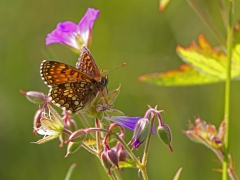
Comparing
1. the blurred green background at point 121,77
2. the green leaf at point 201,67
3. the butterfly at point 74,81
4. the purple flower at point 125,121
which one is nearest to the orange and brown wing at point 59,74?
the butterfly at point 74,81

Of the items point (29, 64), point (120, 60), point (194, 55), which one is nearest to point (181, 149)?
point (120, 60)

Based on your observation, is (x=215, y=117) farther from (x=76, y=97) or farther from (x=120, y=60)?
(x=76, y=97)

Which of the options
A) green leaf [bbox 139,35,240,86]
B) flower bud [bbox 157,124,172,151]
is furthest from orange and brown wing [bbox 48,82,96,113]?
green leaf [bbox 139,35,240,86]

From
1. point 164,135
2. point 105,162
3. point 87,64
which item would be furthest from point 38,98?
point 164,135

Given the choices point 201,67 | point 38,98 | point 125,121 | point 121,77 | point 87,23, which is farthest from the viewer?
point 121,77

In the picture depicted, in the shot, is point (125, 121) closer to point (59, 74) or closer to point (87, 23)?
point (59, 74)

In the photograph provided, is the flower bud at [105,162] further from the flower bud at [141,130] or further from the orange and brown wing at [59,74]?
the orange and brown wing at [59,74]

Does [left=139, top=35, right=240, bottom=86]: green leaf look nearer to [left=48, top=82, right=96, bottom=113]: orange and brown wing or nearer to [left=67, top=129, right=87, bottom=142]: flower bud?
[left=48, top=82, right=96, bottom=113]: orange and brown wing
